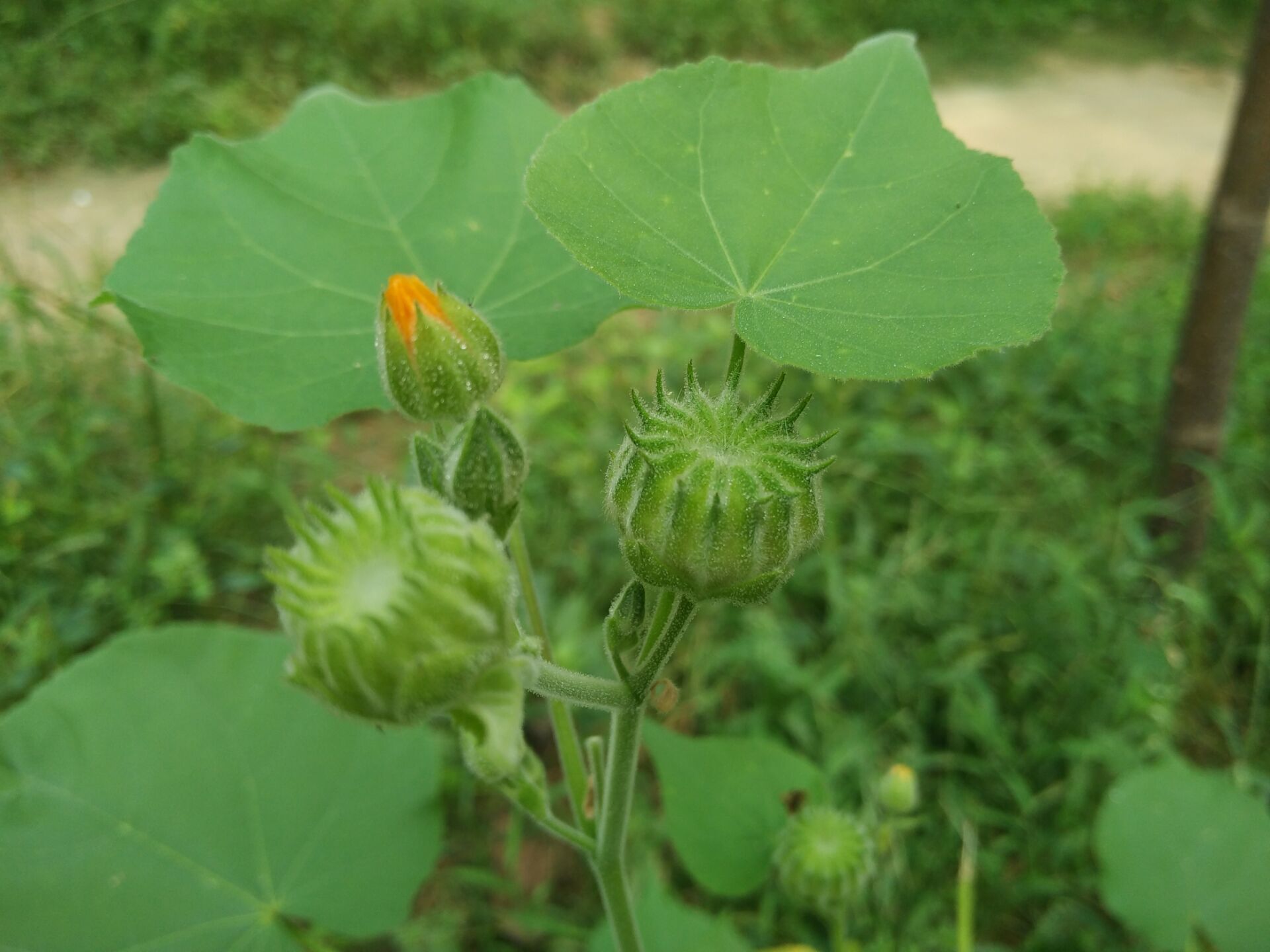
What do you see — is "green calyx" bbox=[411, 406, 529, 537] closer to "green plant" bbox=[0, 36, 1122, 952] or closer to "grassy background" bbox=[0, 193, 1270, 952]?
"green plant" bbox=[0, 36, 1122, 952]

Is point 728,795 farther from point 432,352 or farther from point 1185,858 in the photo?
point 432,352

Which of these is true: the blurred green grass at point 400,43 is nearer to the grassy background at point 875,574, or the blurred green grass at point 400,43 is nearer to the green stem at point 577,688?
the grassy background at point 875,574

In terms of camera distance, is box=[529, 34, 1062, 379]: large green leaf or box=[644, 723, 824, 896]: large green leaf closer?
box=[529, 34, 1062, 379]: large green leaf

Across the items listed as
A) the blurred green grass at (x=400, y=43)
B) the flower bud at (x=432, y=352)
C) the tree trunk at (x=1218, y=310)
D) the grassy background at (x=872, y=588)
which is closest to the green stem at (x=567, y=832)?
the flower bud at (x=432, y=352)

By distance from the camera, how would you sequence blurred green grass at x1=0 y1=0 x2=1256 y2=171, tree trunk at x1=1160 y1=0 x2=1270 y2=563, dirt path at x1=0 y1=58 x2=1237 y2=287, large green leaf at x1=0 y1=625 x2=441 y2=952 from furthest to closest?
blurred green grass at x1=0 y1=0 x2=1256 y2=171 → dirt path at x1=0 y1=58 x2=1237 y2=287 → tree trunk at x1=1160 y1=0 x2=1270 y2=563 → large green leaf at x1=0 y1=625 x2=441 y2=952

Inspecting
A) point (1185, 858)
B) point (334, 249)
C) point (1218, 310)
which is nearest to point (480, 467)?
point (334, 249)

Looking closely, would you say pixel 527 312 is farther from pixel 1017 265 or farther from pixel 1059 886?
pixel 1059 886

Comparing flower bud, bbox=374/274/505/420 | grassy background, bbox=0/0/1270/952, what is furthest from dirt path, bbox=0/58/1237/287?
flower bud, bbox=374/274/505/420

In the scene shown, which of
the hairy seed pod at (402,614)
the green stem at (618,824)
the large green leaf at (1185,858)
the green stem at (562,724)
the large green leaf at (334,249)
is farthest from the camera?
the large green leaf at (1185,858)
